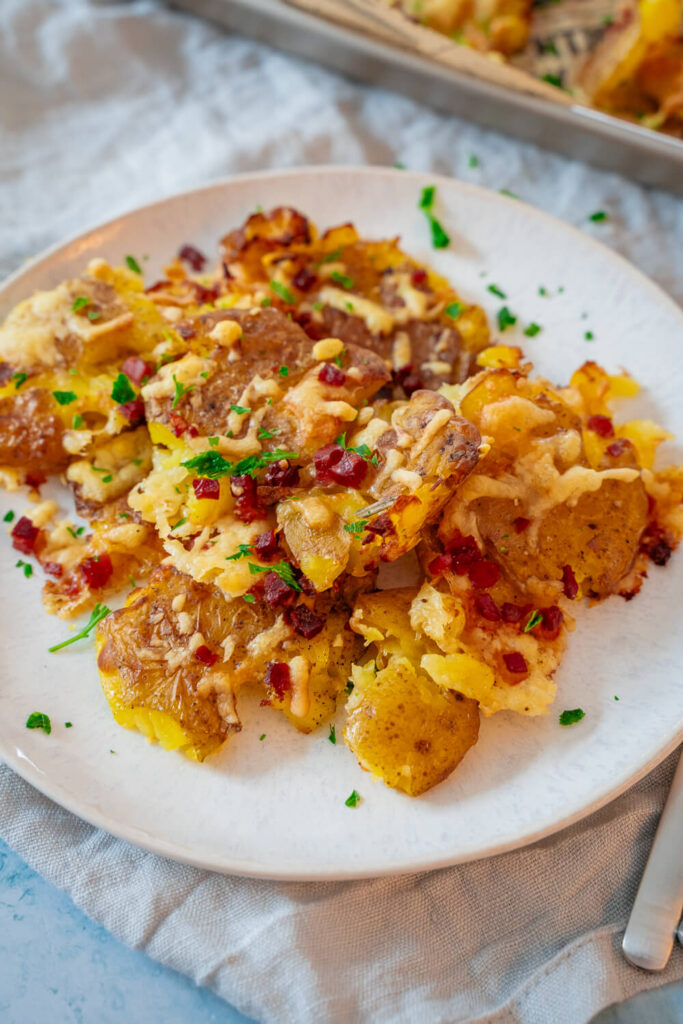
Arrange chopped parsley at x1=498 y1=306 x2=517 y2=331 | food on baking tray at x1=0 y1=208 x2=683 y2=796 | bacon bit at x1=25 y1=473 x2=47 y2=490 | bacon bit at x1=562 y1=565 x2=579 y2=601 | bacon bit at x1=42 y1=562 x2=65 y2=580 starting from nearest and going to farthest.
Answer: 1. food on baking tray at x1=0 y1=208 x2=683 y2=796
2. bacon bit at x1=562 y1=565 x2=579 y2=601
3. bacon bit at x1=42 y1=562 x2=65 y2=580
4. bacon bit at x1=25 y1=473 x2=47 y2=490
5. chopped parsley at x1=498 y1=306 x2=517 y2=331

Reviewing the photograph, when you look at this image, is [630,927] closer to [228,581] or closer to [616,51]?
[228,581]

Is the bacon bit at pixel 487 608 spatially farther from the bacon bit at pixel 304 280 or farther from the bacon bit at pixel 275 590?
the bacon bit at pixel 304 280

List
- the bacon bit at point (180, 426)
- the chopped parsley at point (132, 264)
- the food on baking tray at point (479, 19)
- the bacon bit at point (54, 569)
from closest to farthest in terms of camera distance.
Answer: the bacon bit at point (180, 426)
the bacon bit at point (54, 569)
the chopped parsley at point (132, 264)
the food on baking tray at point (479, 19)

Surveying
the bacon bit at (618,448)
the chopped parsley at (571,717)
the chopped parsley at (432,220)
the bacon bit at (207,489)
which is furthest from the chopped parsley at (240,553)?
the chopped parsley at (432,220)

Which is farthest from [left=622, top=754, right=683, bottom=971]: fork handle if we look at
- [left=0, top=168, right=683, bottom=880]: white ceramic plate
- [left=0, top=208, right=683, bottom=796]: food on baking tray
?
[left=0, top=208, right=683, bottom=796]: food on baking tray

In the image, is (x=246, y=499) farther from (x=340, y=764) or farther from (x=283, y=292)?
(x=283, y=292)

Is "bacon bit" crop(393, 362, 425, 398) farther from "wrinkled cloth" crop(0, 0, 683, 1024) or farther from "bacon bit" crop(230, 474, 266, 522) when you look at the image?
"wrinkled cloth" crop(0, 0, 683, 1024)
